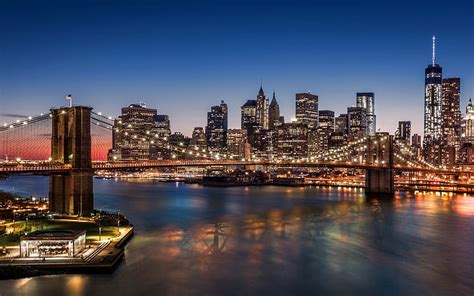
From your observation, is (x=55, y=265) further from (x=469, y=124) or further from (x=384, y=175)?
(x=469, y=124)

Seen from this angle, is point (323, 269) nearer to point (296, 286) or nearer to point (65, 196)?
point (296, 286)

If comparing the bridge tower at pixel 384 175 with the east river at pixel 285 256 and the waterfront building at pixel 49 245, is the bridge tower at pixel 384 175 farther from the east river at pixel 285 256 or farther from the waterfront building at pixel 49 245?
the waterfront building at pixel 49 245

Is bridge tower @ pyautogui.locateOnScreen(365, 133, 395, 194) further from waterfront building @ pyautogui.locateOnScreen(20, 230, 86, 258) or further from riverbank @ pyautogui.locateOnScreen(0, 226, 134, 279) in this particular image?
waterfront building @ pyautogui.locateOnScreen(20, 230, 86, 258)

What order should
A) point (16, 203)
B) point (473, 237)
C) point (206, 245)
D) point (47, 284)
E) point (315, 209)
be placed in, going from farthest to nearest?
point (315, 209)
point (16, 203)
point (473, 237)
point (206, 245)
point (47, 284)

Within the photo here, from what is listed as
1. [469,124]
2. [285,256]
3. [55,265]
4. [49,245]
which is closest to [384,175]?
[285,256]

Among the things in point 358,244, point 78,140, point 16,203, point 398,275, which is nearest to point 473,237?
point 358,244

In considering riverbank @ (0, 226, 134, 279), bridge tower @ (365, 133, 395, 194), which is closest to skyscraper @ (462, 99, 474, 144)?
bridge tower @ (365, 133, 395, 194)
